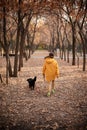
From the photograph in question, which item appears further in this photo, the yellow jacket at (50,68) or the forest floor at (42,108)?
the yellow jacket at (50,68)

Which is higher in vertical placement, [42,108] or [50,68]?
[50,68]

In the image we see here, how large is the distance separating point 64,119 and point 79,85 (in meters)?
6.94

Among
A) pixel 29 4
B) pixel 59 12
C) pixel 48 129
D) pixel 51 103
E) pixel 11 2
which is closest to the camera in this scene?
pixel 48 129

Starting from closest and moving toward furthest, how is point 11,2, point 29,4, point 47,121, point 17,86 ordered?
point 47,121
point 17,86
point 11,2
point 29,4

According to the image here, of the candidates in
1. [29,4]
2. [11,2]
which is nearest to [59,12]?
[29,4]

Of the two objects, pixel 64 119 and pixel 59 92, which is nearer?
pixel 64 119

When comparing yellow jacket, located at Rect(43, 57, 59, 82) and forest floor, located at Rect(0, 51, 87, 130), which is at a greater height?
yellow jacket, located at Rect(43, 57, 59, 82)

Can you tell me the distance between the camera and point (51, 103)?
1104 cm

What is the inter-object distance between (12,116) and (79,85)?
6.97m

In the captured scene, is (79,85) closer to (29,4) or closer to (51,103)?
(51,103)

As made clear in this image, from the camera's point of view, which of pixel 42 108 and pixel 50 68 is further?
pixel 50 68

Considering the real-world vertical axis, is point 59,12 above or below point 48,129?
above

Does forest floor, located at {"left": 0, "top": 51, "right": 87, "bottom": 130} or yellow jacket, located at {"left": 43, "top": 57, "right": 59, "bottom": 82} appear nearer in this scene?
forest floor, located at {"left": 0, "top": 51, "right": 87, "bottom": 130}

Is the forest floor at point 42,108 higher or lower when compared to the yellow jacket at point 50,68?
lower
